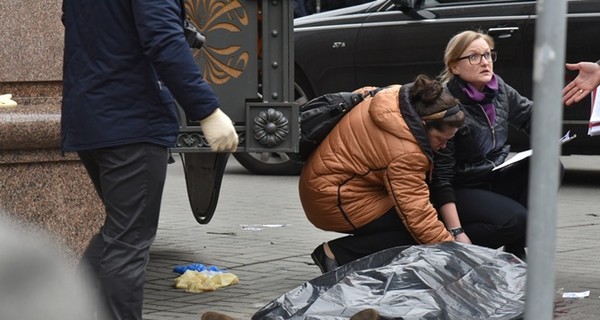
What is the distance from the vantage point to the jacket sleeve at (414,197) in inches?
209

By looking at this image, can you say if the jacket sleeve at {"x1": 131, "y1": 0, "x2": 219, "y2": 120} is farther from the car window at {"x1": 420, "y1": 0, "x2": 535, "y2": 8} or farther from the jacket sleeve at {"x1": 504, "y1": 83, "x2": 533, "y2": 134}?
the car window at {"x1": 420, "y1": 0, "x2": 535, "y2": 8}

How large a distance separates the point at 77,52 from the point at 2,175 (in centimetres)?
139

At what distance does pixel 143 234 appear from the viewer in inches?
163

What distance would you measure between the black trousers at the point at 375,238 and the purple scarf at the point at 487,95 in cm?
65

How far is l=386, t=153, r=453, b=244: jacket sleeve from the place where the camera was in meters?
5.31

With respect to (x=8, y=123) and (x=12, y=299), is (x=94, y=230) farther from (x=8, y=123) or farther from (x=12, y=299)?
(x=12, y=299)

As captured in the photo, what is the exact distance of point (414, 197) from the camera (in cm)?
534

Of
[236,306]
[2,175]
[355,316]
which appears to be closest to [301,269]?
[236,306]

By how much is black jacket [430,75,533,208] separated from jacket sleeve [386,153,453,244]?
24 centimetres

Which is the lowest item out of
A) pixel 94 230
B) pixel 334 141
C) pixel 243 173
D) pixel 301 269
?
pixel 243 173

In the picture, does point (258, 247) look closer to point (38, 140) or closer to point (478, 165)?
point (478, 165)

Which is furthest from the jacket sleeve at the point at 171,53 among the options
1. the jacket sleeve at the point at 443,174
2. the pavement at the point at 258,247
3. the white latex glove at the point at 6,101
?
the jacket sleeve at the point at 443,174

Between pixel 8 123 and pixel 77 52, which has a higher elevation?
pixel 77 52

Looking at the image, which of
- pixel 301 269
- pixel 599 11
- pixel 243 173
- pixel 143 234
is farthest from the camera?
pixel 243 173
